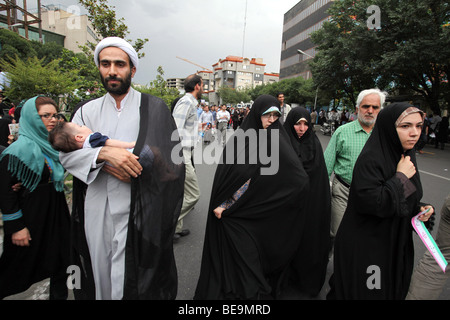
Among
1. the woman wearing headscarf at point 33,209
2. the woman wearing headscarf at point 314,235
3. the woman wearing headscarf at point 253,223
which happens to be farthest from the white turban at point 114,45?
the woman wearing headscarf at point 314,235

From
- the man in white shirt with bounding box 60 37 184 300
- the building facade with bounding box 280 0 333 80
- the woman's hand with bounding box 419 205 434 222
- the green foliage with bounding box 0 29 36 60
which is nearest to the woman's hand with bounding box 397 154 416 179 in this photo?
the woman's hand with bounding box 419 205 434 222

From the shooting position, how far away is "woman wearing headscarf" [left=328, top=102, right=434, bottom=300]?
1752 millimetres

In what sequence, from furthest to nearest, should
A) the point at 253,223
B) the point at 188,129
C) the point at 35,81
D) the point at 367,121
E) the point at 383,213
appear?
the point at 35,81 → the point at 188,129 → the point at 367,121 → the point at 253,223 → the point at 383,213

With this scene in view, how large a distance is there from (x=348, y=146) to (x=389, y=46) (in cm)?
1461

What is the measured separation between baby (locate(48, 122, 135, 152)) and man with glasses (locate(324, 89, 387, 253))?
2.16 metres

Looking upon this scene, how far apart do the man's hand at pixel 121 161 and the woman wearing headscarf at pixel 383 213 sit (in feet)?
4.74

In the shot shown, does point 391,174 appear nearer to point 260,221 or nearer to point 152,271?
point 260,221

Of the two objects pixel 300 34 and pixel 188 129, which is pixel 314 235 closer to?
pixel 188 129

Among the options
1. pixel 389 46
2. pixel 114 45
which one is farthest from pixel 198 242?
pixel 389 46

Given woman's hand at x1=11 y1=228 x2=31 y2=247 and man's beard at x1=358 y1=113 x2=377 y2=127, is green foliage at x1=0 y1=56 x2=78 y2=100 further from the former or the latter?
man's beard at x1=358 y1=113 x2=377 y2=127

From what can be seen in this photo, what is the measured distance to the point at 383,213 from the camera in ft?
5.76

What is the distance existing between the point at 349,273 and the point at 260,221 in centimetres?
75

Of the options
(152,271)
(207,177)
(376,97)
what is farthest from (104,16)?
(152,271)

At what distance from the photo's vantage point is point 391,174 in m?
1.84
